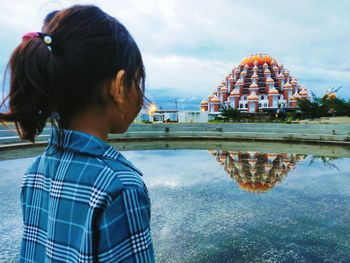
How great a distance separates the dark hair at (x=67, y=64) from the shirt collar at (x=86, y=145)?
69 mm

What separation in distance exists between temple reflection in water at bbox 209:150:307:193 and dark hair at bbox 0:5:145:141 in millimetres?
4874

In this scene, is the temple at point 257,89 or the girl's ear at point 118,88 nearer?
the girl's ear at point 118,88

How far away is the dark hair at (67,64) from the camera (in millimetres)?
700

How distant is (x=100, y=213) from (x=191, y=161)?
779 cm

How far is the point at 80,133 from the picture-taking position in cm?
71

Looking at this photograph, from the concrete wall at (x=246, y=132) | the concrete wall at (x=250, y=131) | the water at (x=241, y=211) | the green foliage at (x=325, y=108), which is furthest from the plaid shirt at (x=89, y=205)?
the green foliage at (x=325, y=108)

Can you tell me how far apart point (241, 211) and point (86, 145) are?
3.79 metres

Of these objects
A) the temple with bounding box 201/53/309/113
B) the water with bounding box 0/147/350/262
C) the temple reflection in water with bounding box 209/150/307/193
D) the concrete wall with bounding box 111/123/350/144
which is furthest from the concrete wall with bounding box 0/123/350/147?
the temple with bounding box 201/53/309/113

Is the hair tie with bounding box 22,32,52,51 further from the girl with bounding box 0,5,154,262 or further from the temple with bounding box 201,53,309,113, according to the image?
the temple with bounding box 201,53,309,113

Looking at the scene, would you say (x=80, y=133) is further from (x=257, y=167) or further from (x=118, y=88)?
(x=257, y=167)

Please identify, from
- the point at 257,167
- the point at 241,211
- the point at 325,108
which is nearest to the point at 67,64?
the point at 241,211

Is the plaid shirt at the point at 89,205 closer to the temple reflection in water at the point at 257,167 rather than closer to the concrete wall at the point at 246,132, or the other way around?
the temple reflection in water at the point at 257,167

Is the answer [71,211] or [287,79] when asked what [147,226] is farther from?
[287,79]

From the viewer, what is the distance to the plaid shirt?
61 centimetres
